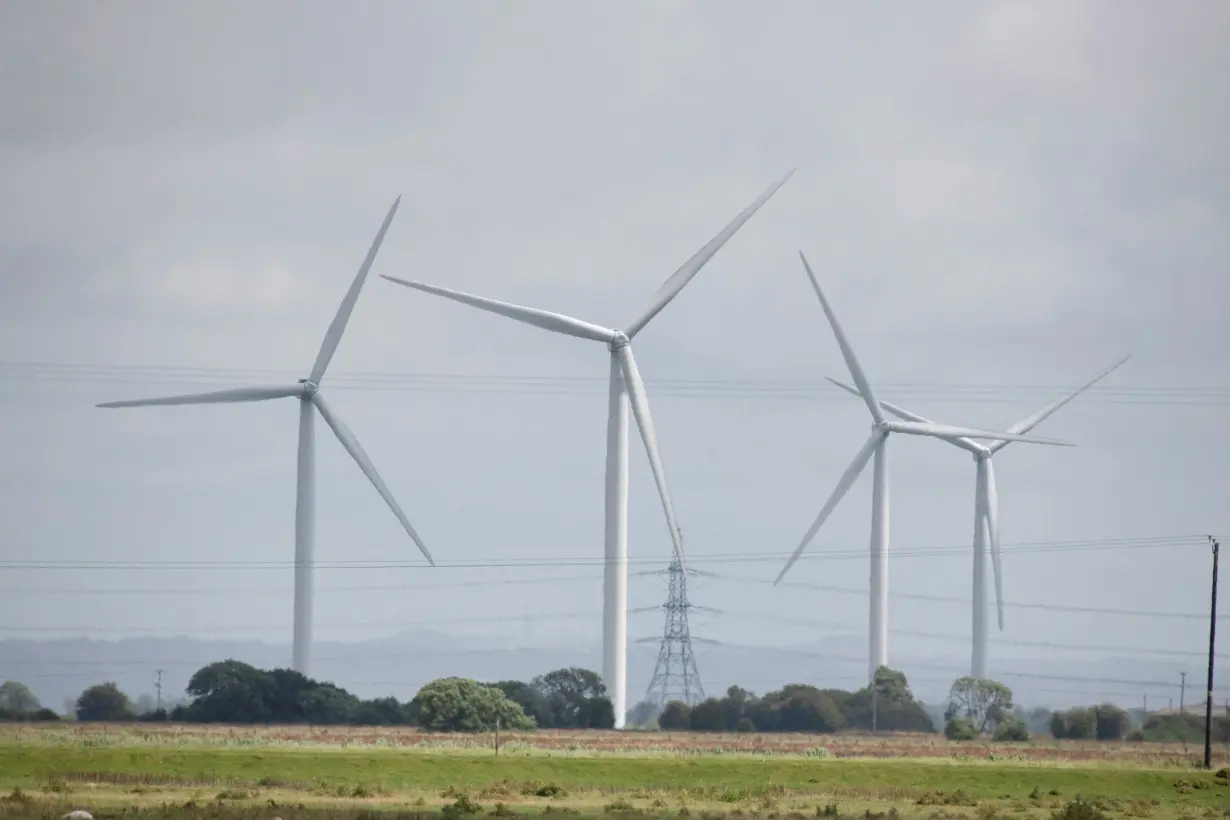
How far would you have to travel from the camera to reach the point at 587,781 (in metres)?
102

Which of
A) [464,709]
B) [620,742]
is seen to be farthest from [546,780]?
[464,709]

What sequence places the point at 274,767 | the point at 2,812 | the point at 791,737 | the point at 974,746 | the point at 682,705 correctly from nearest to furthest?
the point at 2,812 < the point at 274,767 < the point at 974,746 < the point at 791,737 < the point at 682,705

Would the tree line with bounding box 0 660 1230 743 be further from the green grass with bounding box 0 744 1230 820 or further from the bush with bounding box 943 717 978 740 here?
the green grass with bounding box 0 744 1230 820

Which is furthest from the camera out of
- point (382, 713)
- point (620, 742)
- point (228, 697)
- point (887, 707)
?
point (887, 707)

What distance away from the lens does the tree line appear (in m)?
153

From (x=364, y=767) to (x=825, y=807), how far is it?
2489 cm

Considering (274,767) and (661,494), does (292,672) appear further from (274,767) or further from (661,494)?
(274,767)

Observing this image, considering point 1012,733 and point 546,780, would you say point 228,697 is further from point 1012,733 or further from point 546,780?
point 546,780

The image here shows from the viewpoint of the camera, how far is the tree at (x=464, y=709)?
5837 inches

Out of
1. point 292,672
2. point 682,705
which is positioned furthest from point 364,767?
point 682,705

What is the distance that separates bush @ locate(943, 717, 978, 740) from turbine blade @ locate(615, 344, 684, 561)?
27.4 m

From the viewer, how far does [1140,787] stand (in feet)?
349

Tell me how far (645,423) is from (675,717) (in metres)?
32.8

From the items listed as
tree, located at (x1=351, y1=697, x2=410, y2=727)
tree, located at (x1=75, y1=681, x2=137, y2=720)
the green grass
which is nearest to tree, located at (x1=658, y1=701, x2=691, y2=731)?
tree, located at (x1=351, y1=697, x2=410, y2=727)
